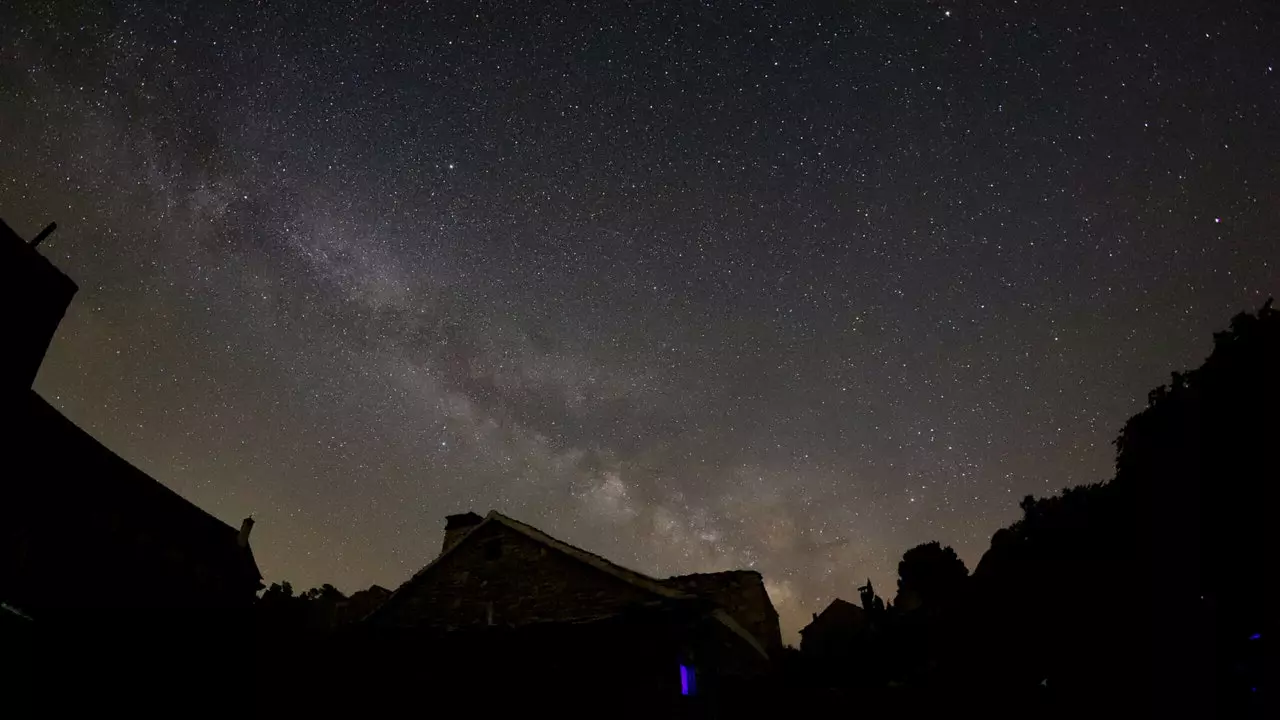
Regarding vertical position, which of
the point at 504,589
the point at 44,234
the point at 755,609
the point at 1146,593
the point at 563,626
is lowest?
the point at 563,626

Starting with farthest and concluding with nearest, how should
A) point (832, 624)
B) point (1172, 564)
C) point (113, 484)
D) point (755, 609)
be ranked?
1. point (832, 624)
2. point (755, 609)
3. point (113, 484)
4. point (1172, 564)

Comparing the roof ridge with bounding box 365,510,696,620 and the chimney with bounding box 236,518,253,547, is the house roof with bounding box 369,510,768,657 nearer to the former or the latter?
the roof ridge with bounding box 365,510,696,620

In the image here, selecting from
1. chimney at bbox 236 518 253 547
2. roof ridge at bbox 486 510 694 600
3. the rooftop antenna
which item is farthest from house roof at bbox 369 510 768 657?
the rooftop antenna

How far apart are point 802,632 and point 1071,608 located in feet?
96.7

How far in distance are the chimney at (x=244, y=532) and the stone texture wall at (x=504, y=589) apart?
8.78 metres

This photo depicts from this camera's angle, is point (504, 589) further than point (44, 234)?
Yes

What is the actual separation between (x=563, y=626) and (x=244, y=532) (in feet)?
71.1

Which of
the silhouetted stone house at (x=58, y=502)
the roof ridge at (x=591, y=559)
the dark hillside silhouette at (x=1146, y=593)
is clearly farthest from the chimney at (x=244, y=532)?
the dark hillside silhouette at (x=1146, y=593)

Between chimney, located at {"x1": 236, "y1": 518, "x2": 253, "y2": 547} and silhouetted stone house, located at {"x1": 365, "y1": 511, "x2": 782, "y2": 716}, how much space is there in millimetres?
7638

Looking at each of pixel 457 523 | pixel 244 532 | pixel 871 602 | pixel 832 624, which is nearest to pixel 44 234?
pixel 244 532

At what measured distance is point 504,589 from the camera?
60.3 ft

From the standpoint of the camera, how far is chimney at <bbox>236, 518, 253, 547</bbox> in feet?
77.9

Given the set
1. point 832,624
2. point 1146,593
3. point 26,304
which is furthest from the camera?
point 832,624

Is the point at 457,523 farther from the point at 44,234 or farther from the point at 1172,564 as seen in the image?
the point at 1172,564
